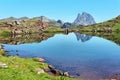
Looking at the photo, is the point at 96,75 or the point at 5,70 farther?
the point at 96,75

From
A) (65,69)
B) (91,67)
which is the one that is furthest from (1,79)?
(91,67)

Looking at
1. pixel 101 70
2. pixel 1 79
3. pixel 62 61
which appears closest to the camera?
pixel 1 79

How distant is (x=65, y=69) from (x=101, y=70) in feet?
33.2

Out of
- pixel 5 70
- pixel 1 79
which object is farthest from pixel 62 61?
pixel 1 79

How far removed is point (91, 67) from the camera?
79375 millimetres

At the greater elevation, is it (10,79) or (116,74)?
(10,79)

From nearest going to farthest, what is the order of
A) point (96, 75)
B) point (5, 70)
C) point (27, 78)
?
point (27, 78), point (5, 70), point (96, 75)

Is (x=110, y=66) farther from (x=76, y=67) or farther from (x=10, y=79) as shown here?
(x=10, y=79)

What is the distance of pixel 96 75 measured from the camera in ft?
221

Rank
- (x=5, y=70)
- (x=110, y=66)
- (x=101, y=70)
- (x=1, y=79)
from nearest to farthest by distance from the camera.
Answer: (x=1, y=79) → (x=5, y=70) → (x=101, y=70) → (x=110, y=66)

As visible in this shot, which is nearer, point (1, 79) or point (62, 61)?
point (1, 79)

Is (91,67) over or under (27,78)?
under

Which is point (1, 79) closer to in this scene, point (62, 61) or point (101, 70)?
point (101, 70)

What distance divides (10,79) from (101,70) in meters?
41.0
